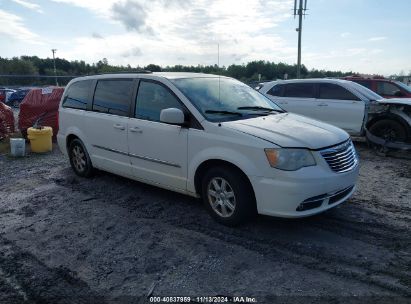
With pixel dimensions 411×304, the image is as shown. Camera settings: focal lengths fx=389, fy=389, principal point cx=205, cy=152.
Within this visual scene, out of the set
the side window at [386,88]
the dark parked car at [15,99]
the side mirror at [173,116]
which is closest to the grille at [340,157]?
the side mirror at [173,116]

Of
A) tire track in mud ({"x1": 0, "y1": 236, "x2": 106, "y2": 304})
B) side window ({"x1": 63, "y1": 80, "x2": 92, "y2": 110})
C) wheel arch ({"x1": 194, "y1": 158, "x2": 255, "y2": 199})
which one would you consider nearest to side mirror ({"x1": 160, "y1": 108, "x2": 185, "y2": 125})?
wheel arch ({"x1": 194, "y1": 158, "x2": 255, "y2": 199})

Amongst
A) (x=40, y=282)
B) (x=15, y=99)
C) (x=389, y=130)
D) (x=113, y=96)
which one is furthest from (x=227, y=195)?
(x=15, y=99)

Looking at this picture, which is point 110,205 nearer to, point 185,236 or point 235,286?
point 185,236

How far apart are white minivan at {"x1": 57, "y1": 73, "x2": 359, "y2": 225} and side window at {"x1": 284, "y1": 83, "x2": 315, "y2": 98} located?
491cm

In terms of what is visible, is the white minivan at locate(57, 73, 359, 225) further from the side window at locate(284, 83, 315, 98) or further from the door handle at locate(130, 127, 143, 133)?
the side window at locate(284, 83, 315, 98)

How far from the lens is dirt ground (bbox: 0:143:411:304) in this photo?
3.33 meters

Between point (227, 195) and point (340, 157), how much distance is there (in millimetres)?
1327

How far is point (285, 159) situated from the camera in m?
3.99

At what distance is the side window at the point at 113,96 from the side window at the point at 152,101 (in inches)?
9.5

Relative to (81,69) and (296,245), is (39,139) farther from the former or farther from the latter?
(81,69)

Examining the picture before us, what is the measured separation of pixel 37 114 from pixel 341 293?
9.83 meters

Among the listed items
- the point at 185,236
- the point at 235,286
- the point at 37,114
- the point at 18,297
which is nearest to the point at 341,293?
the point at 235,286

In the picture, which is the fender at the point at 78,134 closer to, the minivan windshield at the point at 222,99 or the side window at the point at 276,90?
the minivan windshield at the point at 222,99

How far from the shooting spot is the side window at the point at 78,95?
647 cm
